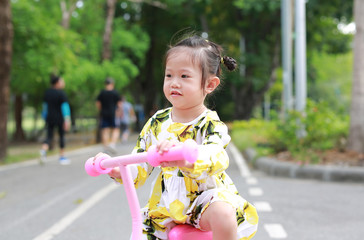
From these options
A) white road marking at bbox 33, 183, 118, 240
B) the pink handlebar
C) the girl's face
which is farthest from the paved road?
the pink handlebar

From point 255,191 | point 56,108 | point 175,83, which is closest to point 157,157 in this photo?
point 175,83

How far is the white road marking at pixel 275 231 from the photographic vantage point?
4645 millimetres

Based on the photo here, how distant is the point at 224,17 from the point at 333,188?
21.0 meters

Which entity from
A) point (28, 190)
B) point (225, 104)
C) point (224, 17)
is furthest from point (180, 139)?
point (225, 104)

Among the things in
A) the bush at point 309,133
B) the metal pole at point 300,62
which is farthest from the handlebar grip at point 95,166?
the metal pole at point 300,62

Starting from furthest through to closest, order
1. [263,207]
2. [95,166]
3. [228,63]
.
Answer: [263,207], [228,63], [95,166]

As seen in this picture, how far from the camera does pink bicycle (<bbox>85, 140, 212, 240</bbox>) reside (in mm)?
1817

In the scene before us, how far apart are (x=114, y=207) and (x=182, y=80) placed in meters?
3.96

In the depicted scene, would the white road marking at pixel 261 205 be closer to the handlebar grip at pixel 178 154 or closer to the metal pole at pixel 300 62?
the metal pole at pixel 300 62

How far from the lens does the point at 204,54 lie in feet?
8.21

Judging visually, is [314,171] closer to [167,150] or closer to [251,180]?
[251,180]

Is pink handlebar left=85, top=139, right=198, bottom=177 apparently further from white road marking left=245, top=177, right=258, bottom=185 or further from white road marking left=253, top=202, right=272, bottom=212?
white road marking left=245, top=177, right=258, bottom=185

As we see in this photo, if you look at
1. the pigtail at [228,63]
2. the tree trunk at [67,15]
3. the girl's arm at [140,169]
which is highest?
the tree trunk at [67,15]

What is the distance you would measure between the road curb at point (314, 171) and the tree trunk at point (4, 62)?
18.6ft
